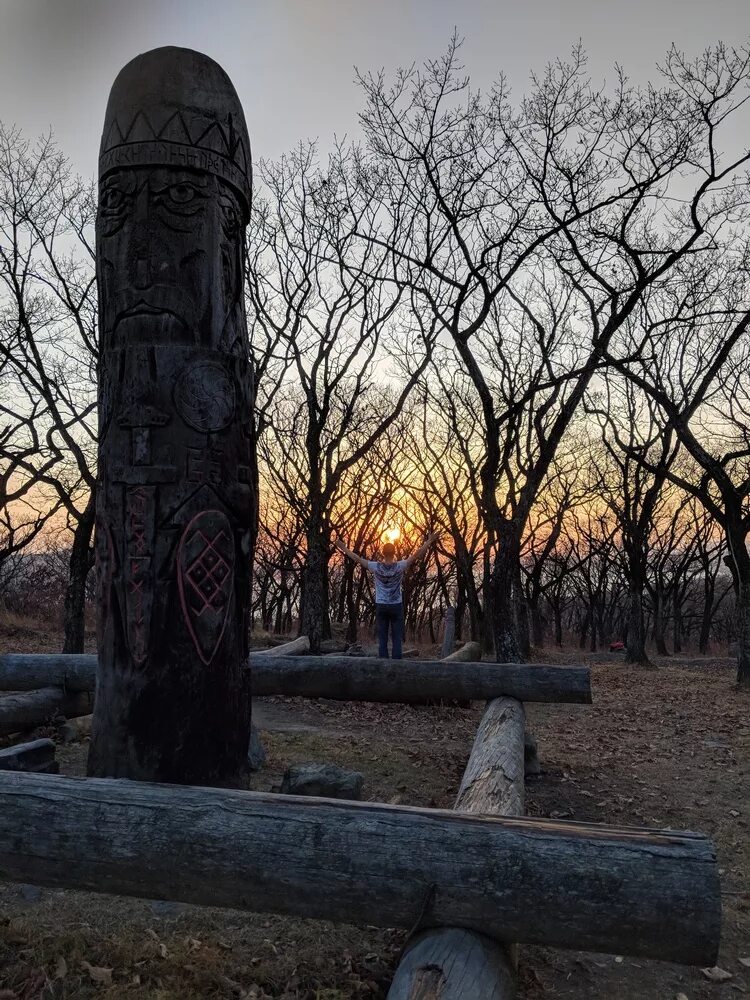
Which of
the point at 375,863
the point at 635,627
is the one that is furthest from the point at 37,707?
the point at 635,627

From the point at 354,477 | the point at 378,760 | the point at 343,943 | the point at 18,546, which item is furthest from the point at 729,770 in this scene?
the point at 354,477

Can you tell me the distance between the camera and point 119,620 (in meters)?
4.69

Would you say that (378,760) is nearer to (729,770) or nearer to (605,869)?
(729,770)

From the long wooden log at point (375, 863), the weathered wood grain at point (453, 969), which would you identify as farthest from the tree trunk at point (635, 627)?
the weathered wood grain at point (453, 969)

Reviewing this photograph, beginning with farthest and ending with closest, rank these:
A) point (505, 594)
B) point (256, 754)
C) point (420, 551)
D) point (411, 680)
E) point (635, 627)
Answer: point (635, 627) → point (505, 594) → point (420, 551) → point (411, 680) → point (256, 754)

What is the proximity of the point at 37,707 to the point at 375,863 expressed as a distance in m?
5.70

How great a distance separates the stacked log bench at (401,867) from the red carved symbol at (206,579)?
1.18 meters

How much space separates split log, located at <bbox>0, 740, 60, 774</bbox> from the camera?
5.50m

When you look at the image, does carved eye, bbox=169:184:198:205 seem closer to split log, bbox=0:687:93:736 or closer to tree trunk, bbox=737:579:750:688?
split log, bbox=0:687:93:736

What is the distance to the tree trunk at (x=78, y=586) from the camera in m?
13.9

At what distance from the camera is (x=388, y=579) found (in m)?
9.88

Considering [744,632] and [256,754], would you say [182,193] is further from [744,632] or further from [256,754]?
[744,632]

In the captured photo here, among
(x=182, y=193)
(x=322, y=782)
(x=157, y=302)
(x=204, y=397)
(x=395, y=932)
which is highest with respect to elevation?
(x=182, y=193)

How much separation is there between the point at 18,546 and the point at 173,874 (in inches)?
729
